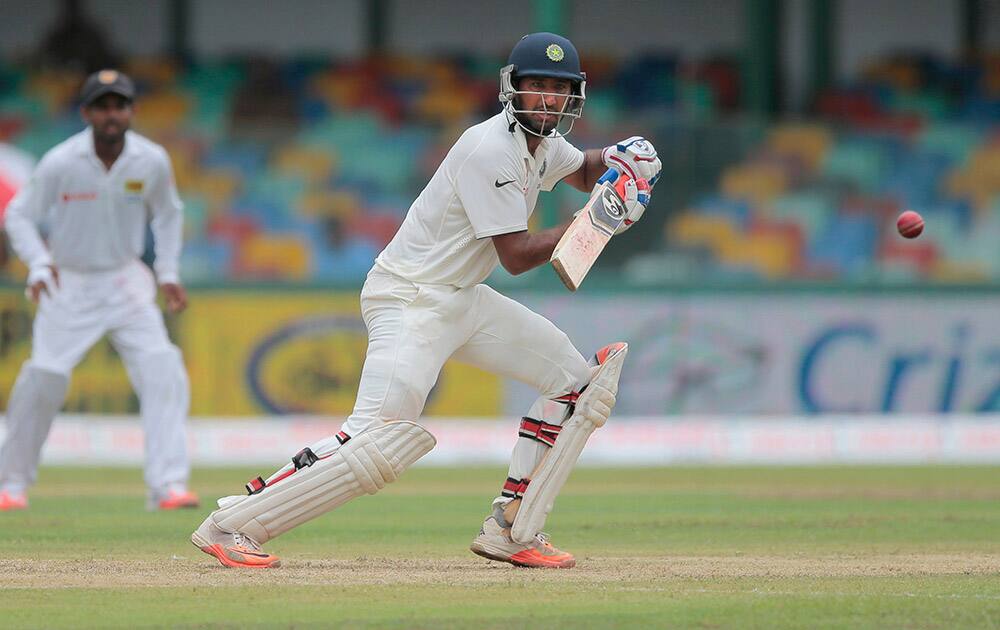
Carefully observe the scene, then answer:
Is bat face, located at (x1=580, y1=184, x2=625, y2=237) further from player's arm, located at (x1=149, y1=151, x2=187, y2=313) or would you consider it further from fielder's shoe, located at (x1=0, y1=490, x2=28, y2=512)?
fielder's shoe, located at (x1=0, y1=490, x2=28, y2=512)

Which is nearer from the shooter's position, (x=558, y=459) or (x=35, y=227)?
(x=558, y=459)

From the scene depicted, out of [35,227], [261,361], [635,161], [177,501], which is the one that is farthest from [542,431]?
[261,361]

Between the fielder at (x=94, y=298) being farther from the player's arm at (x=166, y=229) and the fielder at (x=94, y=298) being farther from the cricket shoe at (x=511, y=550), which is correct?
the cricket shoe at (x=511, y=550)

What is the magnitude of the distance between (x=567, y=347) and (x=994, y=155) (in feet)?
38.0

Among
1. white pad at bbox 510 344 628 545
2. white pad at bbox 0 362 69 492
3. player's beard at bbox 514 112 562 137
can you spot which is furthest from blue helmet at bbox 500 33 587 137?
white pad at bbox 0 362 69 492

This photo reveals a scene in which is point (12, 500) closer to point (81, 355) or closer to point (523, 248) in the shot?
point (81, 355)

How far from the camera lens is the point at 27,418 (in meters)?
8.85

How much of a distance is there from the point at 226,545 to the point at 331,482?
0.43 meters

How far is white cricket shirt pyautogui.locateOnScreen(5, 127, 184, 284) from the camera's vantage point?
8836 mm

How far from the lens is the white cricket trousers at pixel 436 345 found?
580 centimetres

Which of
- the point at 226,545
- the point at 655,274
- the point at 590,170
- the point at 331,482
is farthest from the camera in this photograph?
the point at 655,274

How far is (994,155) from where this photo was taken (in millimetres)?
16719

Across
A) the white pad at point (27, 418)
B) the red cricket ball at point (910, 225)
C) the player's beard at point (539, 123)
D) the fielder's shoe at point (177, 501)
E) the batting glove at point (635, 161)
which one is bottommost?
the fielder's shoe at point (177, 501)

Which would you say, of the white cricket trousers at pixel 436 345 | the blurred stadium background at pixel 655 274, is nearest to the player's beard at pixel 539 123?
the white cricket trousers at pixel 436 345
